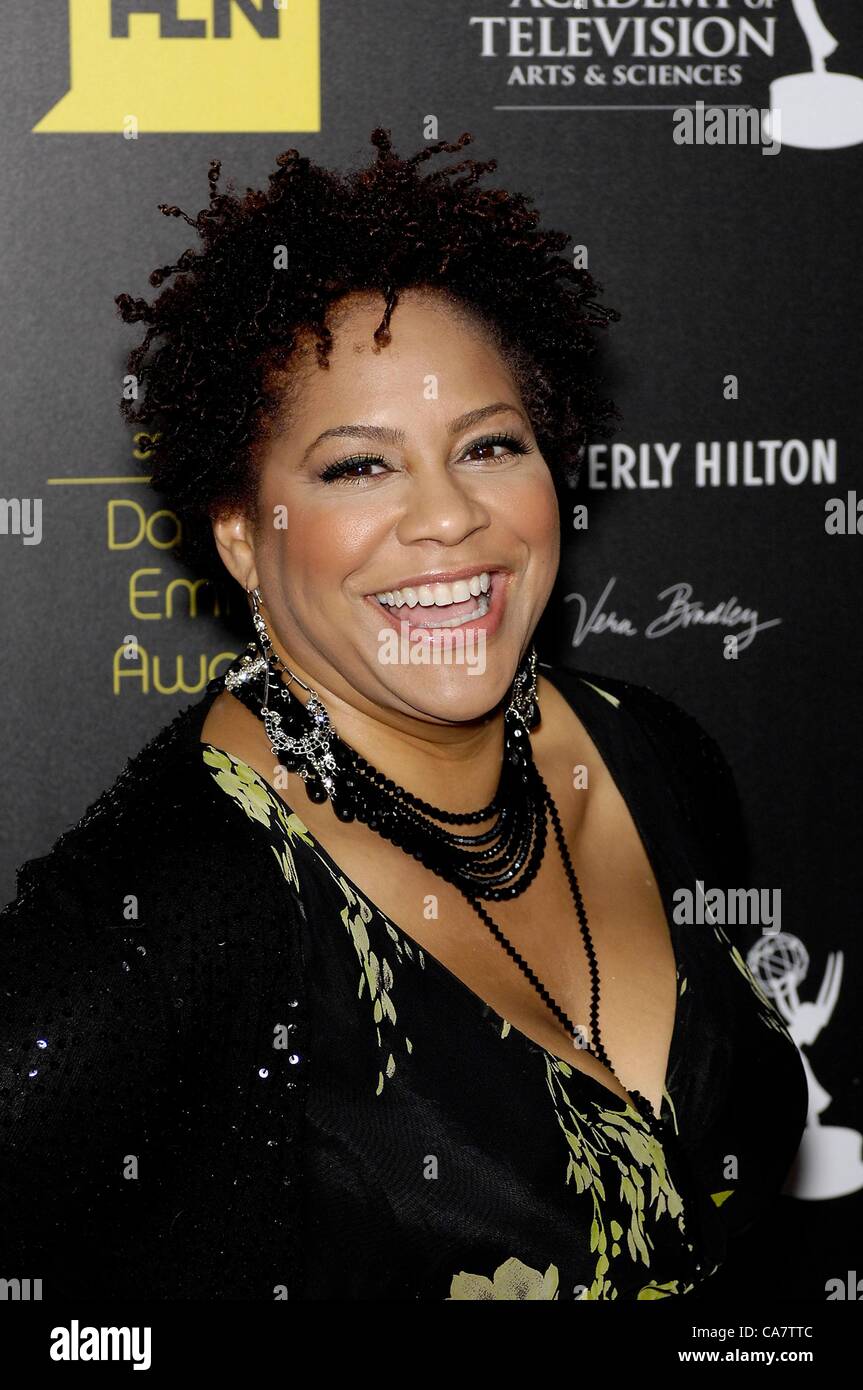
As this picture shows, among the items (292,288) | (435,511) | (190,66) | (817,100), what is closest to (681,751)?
(435,511)

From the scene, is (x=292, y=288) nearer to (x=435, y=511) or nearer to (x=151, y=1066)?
(x=435, y=511)

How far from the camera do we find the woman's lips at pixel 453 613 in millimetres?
1361

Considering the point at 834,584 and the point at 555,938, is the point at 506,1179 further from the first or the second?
the point at 834,584

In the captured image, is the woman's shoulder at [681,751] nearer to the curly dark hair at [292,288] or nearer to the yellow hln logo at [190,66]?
the curly dark hair at [292,288]

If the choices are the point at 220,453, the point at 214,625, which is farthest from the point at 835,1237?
the point at 220,453

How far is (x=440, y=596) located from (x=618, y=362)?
101 cm

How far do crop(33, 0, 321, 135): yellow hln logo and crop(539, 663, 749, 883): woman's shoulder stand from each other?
97 cm

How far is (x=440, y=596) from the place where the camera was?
4.44ft

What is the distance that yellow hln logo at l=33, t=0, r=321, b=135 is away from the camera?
200cm

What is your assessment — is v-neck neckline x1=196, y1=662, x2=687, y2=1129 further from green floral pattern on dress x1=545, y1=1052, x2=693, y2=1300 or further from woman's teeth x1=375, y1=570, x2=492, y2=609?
woman's teeth x1=375, y1=570, x2=492, y2=609

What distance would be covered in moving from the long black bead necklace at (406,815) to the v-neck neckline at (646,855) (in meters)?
0.05

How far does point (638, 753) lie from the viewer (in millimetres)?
1736

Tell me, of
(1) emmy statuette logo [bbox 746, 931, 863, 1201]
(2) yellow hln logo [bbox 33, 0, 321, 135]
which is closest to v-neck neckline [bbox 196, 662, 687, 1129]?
(1) emmy statuette logo [bbox 746, 931, 863, 1201]
